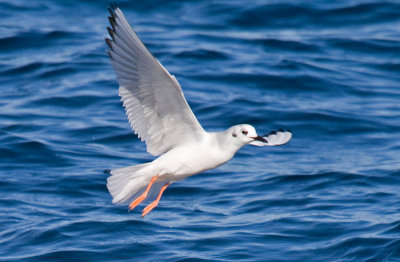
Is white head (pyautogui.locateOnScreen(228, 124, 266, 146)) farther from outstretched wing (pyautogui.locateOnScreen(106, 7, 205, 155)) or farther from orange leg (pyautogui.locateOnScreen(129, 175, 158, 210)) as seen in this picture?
orange leg (pyautogui.locateOnScreen(129, 175, 158, 210))

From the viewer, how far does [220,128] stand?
→ 40.6 ft

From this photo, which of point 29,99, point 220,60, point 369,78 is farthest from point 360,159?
point 29,99

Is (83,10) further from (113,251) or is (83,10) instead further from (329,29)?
(113,251)

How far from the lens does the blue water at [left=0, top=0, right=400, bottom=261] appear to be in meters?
9.26

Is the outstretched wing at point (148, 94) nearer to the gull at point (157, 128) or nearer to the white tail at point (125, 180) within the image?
the gull at point (157, 128)

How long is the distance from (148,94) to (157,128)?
46 centimetres

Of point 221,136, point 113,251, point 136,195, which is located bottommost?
point 113,251

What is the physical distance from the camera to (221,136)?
24.9ft

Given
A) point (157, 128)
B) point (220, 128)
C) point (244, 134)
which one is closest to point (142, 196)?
point (157, 128)

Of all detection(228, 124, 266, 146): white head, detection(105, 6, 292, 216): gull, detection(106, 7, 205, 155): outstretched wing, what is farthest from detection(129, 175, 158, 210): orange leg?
detection(228, 124, 266, 146): white head

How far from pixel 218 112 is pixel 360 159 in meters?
2.49

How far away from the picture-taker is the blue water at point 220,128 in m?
9.26

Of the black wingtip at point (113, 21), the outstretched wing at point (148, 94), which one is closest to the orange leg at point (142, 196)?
the outstretched wing at point (148, 94)

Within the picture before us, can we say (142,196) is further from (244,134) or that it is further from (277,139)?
(277,139)
